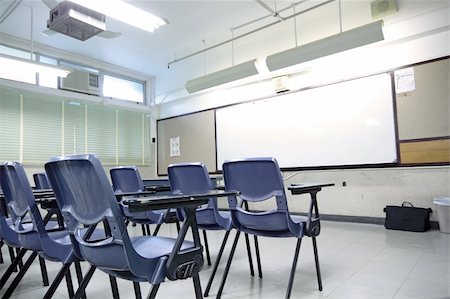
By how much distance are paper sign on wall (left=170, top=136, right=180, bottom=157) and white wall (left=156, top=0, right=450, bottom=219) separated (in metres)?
2.13

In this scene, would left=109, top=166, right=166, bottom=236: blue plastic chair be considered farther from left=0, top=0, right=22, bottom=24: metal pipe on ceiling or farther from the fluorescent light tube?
left=0, top=0, right=22, bottom=24: metal pipe on ceiling

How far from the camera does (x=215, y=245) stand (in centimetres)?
346

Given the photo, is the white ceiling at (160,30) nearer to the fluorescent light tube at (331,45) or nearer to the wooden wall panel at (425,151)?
the fluorescent light tube at (331,45)

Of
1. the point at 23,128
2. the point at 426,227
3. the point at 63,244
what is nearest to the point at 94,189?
the point at 63,244

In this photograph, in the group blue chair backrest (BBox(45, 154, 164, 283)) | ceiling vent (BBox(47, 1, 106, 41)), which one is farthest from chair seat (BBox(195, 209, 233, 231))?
ceiling vent (BBox(47, 1, 106, 41))

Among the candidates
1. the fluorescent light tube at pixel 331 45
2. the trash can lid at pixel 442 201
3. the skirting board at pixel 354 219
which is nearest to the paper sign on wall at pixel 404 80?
the fluorescent light tube at pixel 331 45

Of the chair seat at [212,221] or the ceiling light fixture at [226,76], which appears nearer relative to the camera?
the chair seat at [212,221]

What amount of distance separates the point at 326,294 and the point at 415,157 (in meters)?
3.09

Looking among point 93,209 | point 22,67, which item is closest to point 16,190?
point 93,209

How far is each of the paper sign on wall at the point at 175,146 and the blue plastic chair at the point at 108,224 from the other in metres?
5.95

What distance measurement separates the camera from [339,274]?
2.35m

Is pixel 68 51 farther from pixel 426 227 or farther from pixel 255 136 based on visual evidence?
pixel 426 227

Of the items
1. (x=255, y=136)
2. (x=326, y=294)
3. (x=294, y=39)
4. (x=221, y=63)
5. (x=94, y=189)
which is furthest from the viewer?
(x=221, y=63)

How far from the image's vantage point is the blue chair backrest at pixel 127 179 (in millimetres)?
2986
